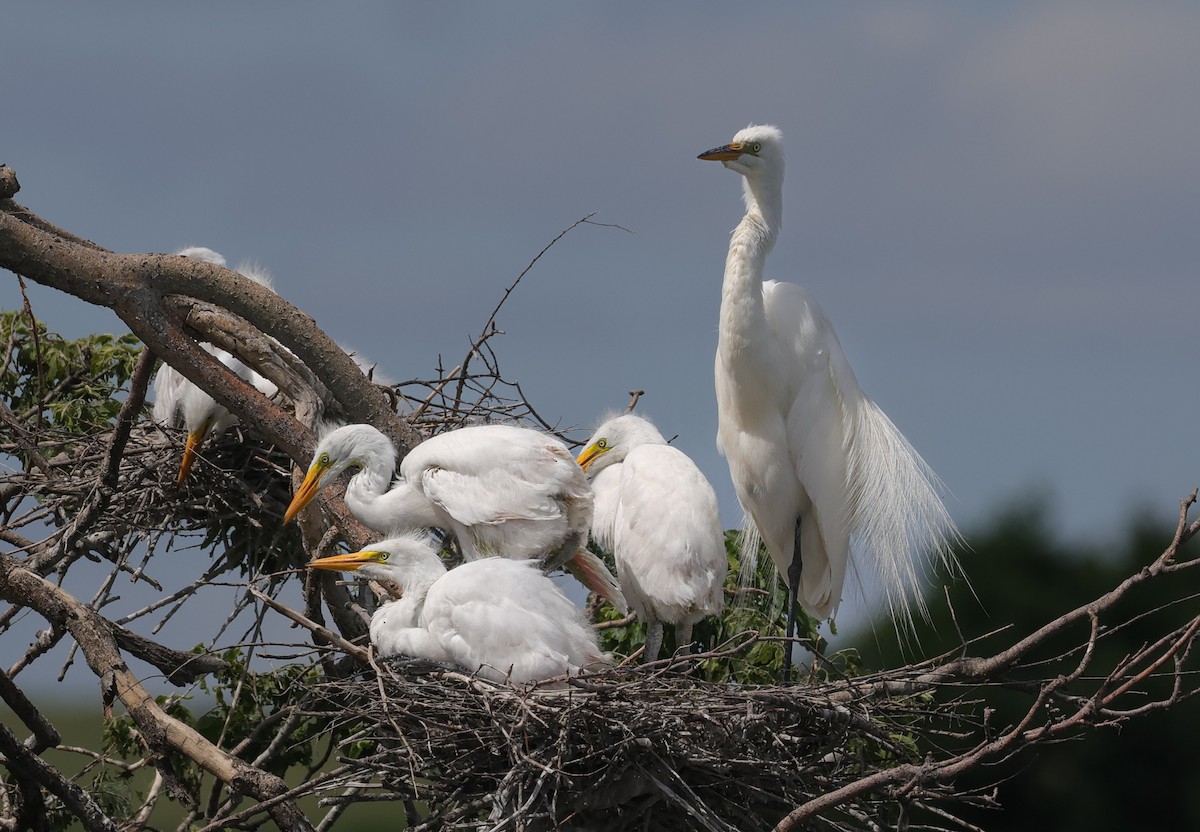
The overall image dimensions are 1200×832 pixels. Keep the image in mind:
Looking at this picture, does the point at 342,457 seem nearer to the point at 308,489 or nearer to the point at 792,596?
the point at 308,489

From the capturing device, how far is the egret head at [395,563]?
173 inches

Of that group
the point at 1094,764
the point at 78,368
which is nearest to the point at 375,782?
the point at 78,368

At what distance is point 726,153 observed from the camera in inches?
223

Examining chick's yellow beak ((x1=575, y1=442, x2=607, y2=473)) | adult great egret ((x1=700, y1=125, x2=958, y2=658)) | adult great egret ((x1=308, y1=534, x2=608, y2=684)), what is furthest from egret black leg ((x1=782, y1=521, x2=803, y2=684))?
adult great egret ((x1=308, y1=534, x2=608, y2=684))

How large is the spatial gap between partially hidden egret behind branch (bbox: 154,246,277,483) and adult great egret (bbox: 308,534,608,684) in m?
1.42

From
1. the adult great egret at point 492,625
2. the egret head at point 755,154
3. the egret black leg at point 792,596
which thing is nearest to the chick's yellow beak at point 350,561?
the adult great egret at point 492,625

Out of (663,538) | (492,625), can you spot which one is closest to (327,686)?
(492,625)

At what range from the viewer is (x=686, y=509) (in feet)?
16.0

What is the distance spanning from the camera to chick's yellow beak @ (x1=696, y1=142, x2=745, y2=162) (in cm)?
566

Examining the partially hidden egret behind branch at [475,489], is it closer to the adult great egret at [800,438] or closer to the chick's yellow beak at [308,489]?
the chick's yellow beak at [308,489]

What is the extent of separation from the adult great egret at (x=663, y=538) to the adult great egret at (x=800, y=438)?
71 centimetres

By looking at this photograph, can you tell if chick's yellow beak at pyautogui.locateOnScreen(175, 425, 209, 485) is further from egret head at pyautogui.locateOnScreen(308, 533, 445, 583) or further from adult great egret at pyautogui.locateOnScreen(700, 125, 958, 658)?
adult great egret at pyautogui.locateOnScreen(700, 125, 958, 658)

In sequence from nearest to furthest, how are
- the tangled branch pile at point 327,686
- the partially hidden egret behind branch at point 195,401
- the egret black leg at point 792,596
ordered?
the tangled branch pile at point 327,686 < the egret black leg at point 792,596 < the partially hidden egret behind branch at point 195,401

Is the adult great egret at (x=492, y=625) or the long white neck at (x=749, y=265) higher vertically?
the long white neck at (x=749, y=265)
